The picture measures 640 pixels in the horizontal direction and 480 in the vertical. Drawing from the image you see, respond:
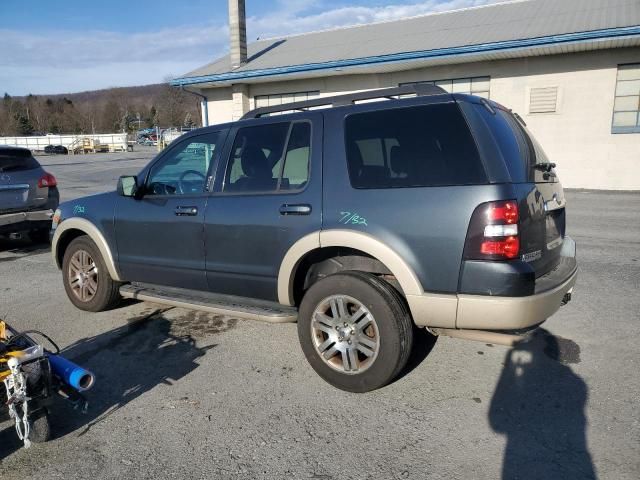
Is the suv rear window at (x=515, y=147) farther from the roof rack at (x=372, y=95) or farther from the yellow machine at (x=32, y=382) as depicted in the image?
the yellow machine at (x=32, y=382)

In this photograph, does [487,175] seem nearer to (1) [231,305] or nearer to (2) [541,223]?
(2) [541,223]

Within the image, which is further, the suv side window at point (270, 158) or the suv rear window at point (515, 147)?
the suv side window at point (270, 158)

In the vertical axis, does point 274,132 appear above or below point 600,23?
below

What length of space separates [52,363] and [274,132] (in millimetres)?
2212

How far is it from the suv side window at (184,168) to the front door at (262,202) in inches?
8.5

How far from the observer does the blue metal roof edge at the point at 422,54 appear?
1188 cm

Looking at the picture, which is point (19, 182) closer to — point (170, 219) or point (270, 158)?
point (170, 219)

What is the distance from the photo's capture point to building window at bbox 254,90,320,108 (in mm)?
17344

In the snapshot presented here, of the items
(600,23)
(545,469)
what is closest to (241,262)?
(545,469)

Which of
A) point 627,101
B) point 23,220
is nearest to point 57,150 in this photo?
point 23,220

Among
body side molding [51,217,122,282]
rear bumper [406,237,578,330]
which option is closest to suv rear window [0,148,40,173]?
body side molding [51,217,122,282]

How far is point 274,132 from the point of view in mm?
3812

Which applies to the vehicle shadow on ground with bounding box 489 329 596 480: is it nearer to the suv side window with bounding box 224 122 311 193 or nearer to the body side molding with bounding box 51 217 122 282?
the suv side window with bounding box 224 122 311 193

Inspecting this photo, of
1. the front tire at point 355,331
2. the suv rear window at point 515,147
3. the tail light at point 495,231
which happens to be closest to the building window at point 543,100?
the suv rear window at point 515,147
